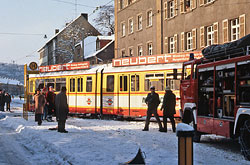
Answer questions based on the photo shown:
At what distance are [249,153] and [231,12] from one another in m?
19.1

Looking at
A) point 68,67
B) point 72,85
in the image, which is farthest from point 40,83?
point 72,85

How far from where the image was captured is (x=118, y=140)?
41.0ft

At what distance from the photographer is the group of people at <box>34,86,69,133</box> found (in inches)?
599

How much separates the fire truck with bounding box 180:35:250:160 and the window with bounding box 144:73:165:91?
21.1 ft

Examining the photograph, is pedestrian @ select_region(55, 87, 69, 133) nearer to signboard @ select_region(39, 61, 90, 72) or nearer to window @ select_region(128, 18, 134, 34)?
signboard @ select_region(39, 61, 90, 72)

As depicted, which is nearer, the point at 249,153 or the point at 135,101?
the point at 249,153

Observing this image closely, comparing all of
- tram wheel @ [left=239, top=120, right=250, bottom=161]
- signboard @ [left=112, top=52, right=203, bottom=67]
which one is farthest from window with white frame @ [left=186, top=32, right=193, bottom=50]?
tram wheel @ [left=239, top=120, right=250, bottom=161]

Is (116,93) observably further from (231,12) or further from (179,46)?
(179,46)

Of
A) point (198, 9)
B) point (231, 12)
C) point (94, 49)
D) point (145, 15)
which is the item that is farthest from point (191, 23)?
point (94, 49)

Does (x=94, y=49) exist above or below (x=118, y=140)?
above

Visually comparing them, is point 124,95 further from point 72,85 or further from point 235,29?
point 235,29

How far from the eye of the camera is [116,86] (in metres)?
22.8

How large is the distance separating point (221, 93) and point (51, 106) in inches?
464

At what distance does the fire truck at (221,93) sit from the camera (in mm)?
Result: 9562
